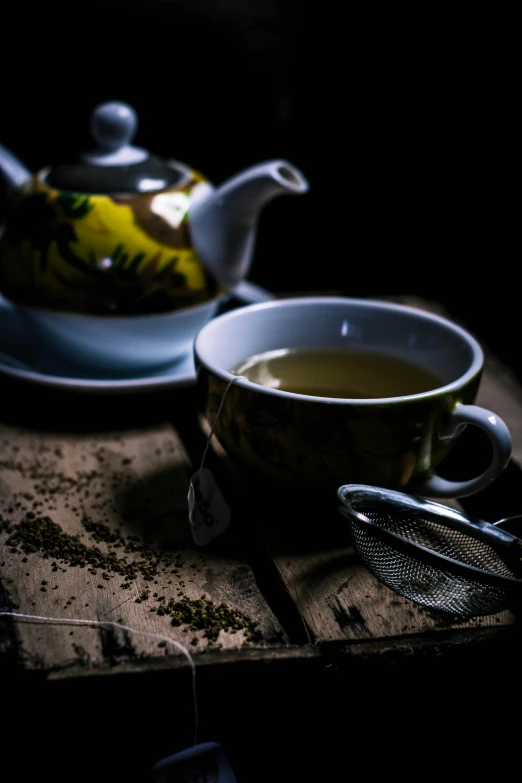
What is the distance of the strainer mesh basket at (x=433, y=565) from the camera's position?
23.6 inches

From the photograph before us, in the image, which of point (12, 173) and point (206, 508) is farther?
point (12, 173)

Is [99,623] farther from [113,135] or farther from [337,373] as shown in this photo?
[113,135]

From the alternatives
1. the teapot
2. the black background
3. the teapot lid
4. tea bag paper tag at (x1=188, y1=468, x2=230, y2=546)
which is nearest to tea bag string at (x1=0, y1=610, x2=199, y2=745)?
tea bag paper tag at (x1=188, y1=468, x2=230, y2=546)

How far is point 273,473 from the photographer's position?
710mm

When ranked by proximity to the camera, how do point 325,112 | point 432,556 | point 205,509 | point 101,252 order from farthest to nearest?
point 325,112 → point 101,252 → point 205,509 → point 432,556

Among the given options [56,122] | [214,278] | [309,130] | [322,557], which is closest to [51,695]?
[322,557]

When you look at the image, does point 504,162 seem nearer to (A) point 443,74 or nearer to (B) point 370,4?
(A) point 443,74

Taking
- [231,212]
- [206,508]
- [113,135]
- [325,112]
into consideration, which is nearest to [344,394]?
[206,508]

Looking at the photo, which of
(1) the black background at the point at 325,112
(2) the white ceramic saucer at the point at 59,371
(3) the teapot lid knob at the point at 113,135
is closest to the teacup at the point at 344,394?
(2) the white ceramic saucer at the point at 59,371

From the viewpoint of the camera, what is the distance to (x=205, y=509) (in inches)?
28.6

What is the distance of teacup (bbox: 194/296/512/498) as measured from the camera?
0.66 metres

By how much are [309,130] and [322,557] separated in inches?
44.7

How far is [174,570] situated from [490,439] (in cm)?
27

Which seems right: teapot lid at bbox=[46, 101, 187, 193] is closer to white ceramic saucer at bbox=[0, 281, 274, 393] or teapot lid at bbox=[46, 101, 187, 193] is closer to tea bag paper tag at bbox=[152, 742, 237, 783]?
white ceramic saucer at bbox=[0, 281, 274, 393]
